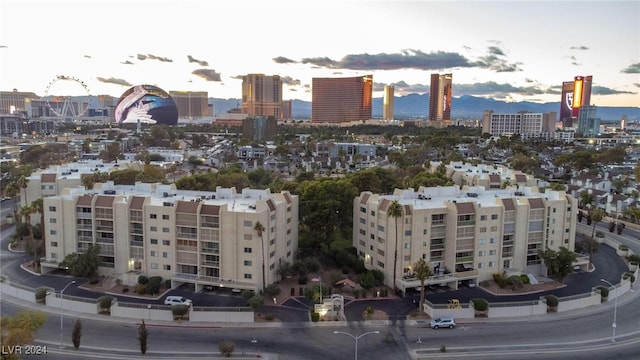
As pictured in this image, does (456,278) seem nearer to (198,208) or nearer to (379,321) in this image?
(379,321)

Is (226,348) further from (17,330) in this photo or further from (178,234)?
(178,234)

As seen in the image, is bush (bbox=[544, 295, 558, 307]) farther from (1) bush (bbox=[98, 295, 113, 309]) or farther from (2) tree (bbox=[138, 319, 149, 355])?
(1) bush (bbox=[98, 295, 113, 309])

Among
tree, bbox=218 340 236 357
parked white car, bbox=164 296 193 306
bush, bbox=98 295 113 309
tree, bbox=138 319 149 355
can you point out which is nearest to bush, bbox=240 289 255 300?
parked white car, bbox=164 296 193 306

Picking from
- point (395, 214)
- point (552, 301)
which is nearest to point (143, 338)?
point (395, 214)

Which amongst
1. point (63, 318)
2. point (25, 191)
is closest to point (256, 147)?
point (25, 191)

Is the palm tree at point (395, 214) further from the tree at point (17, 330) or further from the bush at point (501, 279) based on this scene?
the tree at point (17, 330)
